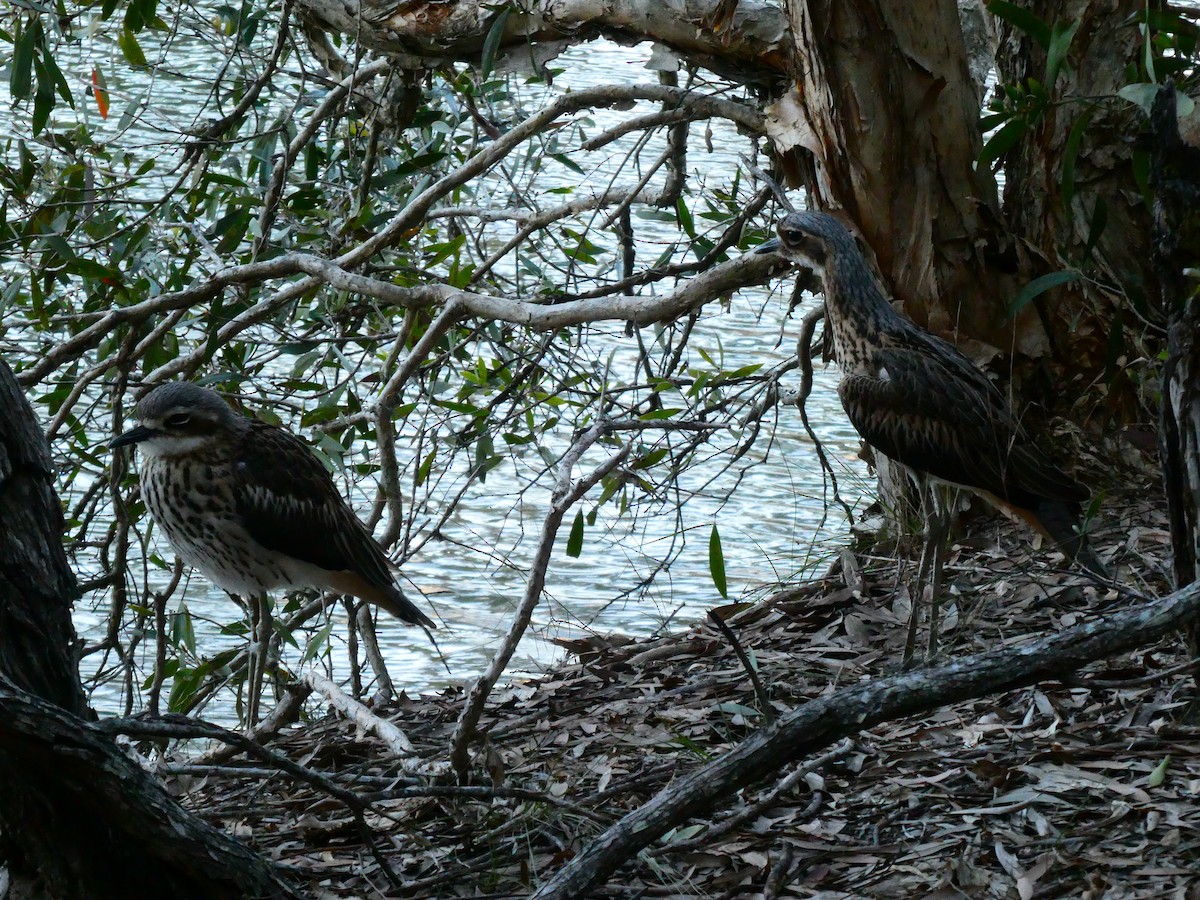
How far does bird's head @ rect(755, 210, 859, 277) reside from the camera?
4.96m

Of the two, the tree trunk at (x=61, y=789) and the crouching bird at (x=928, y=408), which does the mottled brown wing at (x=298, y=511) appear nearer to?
the crouching bird at (x=928, y=408)

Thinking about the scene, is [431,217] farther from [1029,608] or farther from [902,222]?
[1029,608]

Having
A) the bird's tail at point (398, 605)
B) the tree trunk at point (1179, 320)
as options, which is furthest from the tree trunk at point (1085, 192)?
the bird's tail at point (398, 605)

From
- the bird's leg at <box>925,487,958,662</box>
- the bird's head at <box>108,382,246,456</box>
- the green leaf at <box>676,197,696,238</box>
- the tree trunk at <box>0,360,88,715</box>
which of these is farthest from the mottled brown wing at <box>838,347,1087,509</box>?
the tree trunk at <box>0,360,88,715</box>

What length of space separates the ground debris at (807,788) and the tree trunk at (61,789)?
423 mm

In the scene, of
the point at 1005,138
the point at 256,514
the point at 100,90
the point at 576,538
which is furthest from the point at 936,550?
the point at 100,90

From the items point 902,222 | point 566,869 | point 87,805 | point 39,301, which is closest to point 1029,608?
point 902,222

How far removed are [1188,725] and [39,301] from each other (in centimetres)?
434

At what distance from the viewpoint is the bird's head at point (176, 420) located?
188 inches

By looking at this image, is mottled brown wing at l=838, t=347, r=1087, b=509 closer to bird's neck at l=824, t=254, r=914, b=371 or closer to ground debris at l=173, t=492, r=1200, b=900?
bird's neck at l=824, t=254, r=914, b=371

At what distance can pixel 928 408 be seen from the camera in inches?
192

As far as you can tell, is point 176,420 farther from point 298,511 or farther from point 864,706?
point 864,706

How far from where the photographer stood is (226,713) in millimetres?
7094

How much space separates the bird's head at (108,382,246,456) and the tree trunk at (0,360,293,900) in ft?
6.40
